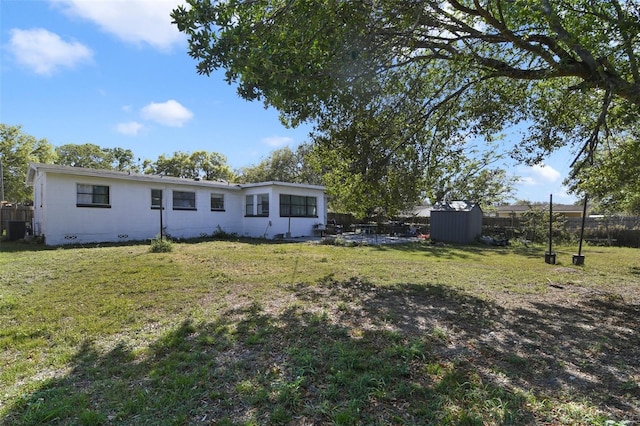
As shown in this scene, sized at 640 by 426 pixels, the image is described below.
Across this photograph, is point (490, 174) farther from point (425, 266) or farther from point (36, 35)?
point (36, 35)

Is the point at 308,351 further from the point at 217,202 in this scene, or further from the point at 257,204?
the point at 217,202

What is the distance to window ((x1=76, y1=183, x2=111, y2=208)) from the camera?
13.1 metres

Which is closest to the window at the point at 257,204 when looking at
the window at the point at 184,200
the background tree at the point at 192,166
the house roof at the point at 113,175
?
the house roof at the point at 113,175

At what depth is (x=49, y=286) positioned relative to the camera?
231 inches

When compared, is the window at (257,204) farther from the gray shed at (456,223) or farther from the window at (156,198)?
the gray shed at (456,223)

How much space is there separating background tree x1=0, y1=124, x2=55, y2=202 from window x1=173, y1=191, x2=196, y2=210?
16.1 meters

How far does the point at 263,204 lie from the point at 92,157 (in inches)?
1313

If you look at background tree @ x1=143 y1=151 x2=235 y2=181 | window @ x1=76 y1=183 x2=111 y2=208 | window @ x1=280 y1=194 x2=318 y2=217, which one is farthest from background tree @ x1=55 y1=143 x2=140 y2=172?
window @ x1=280 y1=194 x2=318 y2=217

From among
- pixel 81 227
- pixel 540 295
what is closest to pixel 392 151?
pixel 540 295

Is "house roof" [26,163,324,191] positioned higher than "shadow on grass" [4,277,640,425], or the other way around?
"house roof" [26,163,324,191]

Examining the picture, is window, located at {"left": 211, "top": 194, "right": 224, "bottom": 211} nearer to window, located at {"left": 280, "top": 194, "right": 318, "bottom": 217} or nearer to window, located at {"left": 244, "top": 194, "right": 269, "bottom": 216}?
window, located at {"left": 244, "top": 194, "right": 269, "bottom": 216}

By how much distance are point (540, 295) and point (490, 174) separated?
21.3m

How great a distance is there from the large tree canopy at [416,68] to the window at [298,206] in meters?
10.6

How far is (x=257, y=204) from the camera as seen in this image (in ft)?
58.4
